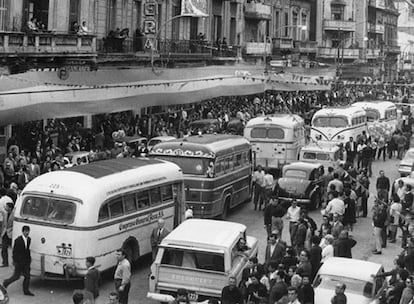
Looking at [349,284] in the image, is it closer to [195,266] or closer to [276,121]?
[195,266]

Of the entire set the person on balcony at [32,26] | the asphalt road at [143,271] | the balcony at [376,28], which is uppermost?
the balcony at [376,28]

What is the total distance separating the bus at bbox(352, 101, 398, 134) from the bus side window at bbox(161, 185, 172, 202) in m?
28.0

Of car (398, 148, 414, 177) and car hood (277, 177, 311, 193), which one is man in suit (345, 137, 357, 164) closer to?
car (398, 148, 414, 177)

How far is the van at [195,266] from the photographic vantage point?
51.8ft

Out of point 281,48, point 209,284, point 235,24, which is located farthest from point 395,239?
point 281,48

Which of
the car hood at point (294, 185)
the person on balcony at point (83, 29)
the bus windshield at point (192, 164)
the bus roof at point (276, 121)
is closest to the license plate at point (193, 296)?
the bus windshield at point (192, 164)

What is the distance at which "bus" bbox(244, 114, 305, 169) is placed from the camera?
34.9 meters

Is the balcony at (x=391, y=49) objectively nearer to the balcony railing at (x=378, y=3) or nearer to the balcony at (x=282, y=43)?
the balcony railing at (x=378, y=3)

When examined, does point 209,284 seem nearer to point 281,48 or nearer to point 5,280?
point 5,280

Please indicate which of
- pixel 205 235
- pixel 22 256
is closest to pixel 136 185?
pixel 205 235

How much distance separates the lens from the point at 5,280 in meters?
17.0

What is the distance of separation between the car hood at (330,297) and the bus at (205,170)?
831 cm

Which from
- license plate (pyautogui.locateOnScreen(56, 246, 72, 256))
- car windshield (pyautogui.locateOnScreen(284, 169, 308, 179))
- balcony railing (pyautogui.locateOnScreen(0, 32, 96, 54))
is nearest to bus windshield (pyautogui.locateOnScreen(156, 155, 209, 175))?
car windshield (pyautogui.locateOnScreen(284, 169, 308, 179))

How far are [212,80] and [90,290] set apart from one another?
29.4 metres
